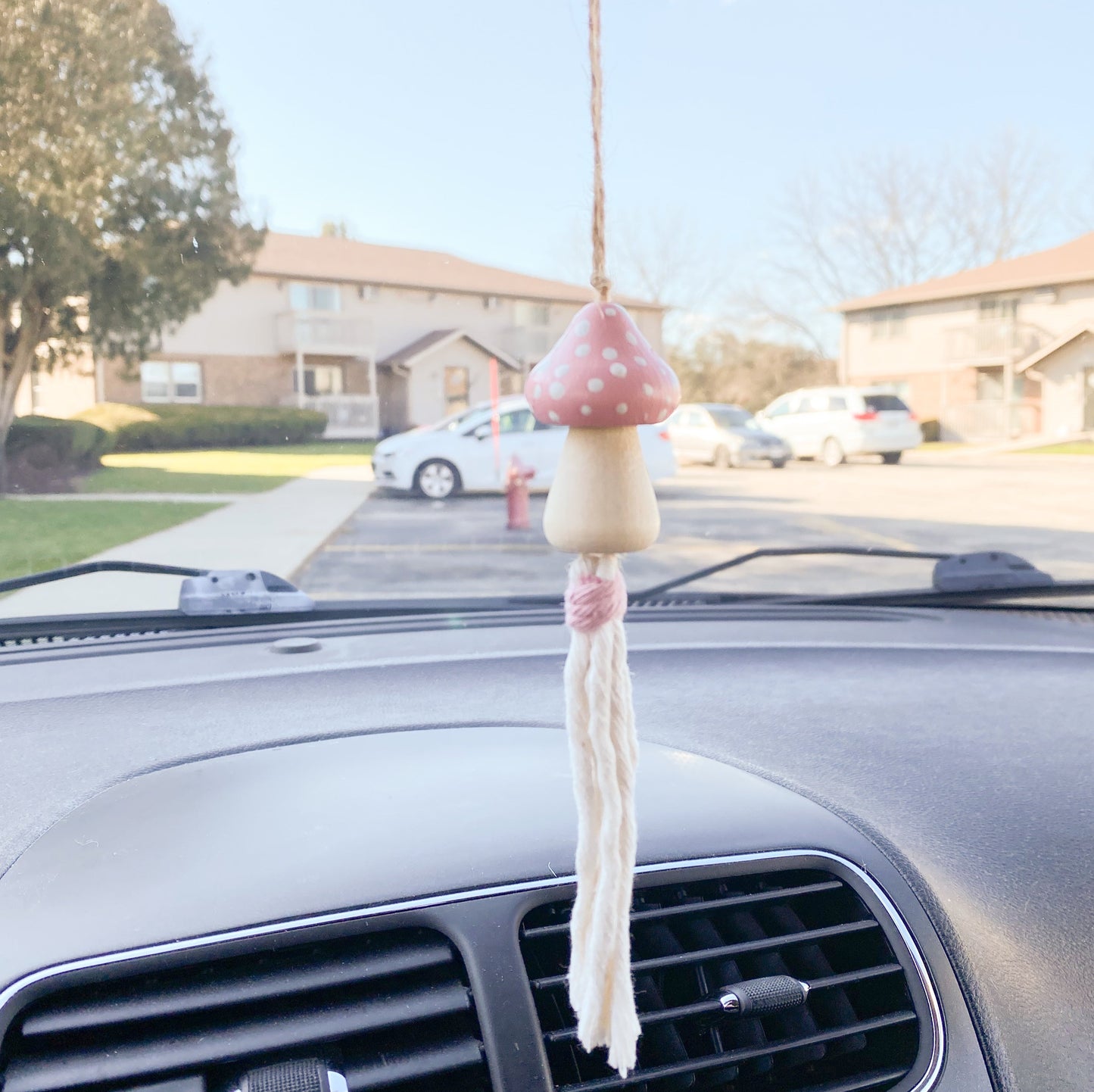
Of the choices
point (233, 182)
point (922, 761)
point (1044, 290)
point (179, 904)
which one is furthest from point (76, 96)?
point (1044, 290)

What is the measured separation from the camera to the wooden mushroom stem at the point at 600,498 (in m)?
0.82

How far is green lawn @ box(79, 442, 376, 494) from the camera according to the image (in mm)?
2164

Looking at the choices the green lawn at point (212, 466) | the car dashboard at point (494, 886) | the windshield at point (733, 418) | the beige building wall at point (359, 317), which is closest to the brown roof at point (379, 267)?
the beige building wall at point (359, 317)

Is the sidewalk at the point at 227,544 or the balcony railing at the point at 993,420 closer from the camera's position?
the sidewalk at the point at 227,544

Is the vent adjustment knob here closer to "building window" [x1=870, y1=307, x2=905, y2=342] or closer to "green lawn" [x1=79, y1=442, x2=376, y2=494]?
"green lawn" [x1=79, y1=442, x2=376, y2=494]

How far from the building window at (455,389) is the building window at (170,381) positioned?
1.65ft

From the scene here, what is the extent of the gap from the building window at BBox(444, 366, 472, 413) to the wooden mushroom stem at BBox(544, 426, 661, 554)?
1.50 metres

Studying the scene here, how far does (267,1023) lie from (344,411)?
1430mm

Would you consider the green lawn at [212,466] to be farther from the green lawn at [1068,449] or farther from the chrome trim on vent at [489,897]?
the green lawn at [1068,449]

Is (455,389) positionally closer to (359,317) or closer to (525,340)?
(359,317)

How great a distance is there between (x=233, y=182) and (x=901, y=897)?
5.33 ft

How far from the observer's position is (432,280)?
2.22 m

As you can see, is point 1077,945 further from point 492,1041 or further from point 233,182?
point 233,182

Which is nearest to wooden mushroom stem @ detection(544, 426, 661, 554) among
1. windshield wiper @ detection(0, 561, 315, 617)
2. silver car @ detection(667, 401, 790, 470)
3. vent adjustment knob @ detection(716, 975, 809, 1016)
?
vent adjustment knob @ detection(716, 975, 809, 1016)
